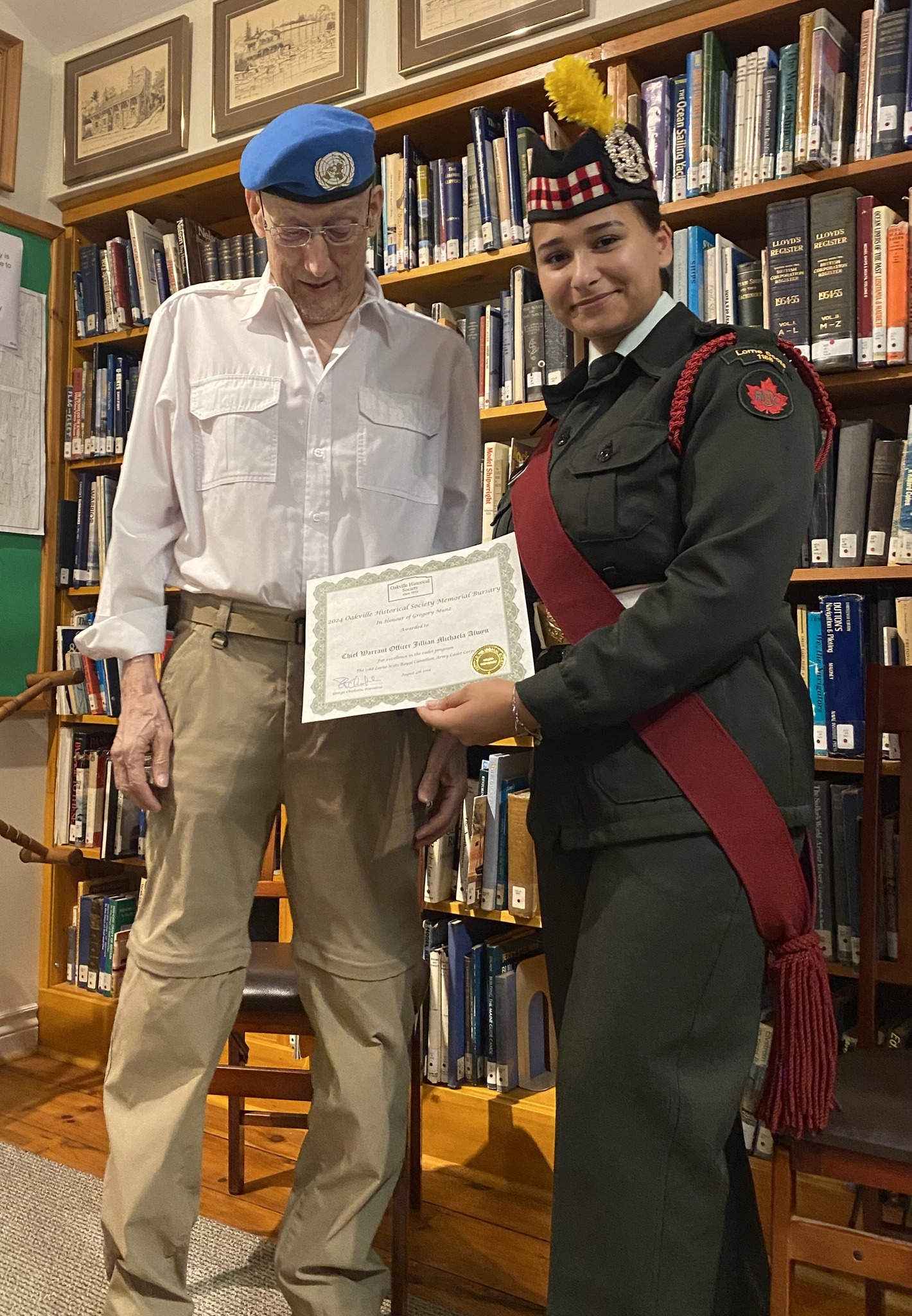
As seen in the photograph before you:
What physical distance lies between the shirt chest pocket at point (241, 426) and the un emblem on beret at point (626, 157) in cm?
51

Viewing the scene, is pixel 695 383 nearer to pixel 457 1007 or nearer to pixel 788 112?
pixel 788 112

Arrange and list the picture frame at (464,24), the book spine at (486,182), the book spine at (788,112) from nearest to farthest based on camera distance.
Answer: the book spine at (788,112) < the picture frame at (464,24) < the book spine at (486,182)

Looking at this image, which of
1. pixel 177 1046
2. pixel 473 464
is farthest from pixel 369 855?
pixel 473 464

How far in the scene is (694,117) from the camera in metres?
1.93

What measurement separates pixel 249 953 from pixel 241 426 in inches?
27.8

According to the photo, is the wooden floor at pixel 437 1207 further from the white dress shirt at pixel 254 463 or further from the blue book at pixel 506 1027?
the white dress shirt at pixel 254 463

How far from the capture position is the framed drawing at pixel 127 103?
2.66 metres

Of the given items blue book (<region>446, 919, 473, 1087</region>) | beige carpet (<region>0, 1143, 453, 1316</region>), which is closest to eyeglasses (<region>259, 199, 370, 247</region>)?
blue book (<region>446, 919, 473, 1087</region>)

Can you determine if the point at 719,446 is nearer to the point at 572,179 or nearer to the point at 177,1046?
the point at 572,179

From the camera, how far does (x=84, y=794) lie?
9.32ft

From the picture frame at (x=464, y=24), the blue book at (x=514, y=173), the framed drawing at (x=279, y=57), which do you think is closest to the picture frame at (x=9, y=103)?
the framed drawing at (x=279, y=57)

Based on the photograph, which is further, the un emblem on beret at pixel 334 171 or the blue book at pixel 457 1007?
the blue book at pixel 457 1007

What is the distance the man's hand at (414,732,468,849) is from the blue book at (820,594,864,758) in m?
0.73

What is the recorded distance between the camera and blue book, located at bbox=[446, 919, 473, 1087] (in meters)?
2.16
